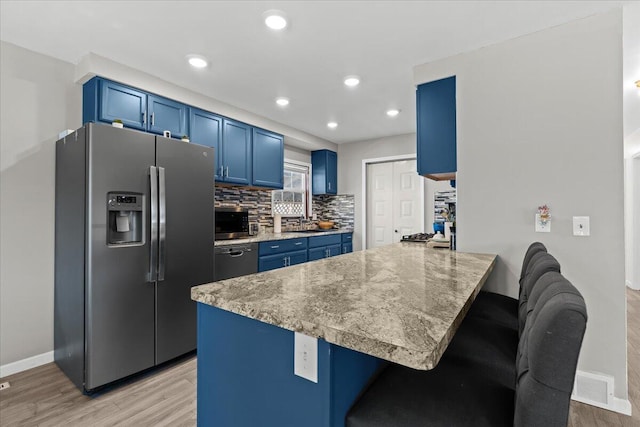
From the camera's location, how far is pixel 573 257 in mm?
1961

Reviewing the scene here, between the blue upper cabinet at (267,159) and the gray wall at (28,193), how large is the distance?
186 centimetres

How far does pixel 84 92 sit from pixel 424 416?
3340mm

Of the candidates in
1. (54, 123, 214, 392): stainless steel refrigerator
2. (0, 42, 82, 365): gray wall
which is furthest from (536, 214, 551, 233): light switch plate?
(0, 42, 82, 365): gray wall

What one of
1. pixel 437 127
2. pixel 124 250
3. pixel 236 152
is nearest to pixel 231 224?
pixel 236 152

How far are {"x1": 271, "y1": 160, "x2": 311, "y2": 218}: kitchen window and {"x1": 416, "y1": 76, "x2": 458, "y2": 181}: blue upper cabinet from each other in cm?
262

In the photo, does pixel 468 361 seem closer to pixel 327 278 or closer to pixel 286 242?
pixel 327 278

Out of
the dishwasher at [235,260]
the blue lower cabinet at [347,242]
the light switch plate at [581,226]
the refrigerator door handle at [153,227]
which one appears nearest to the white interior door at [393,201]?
the blue lower cabinet at [347,242]

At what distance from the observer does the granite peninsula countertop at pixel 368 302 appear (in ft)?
2.33

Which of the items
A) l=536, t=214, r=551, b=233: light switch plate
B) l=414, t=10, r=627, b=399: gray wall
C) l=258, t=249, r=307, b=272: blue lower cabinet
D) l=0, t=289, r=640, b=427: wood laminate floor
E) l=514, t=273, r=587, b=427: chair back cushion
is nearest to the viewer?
l=514, t=273, r=587, b=427: chair back cushion

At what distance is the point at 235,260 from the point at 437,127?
2252 millimetres

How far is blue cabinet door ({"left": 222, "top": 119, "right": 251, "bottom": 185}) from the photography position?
11.6 ft

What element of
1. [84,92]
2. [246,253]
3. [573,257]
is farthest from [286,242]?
[573,257]

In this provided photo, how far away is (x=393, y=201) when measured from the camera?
16.6 feet

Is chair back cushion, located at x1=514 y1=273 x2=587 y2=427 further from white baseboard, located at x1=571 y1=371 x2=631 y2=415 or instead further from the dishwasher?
the dishwasher
